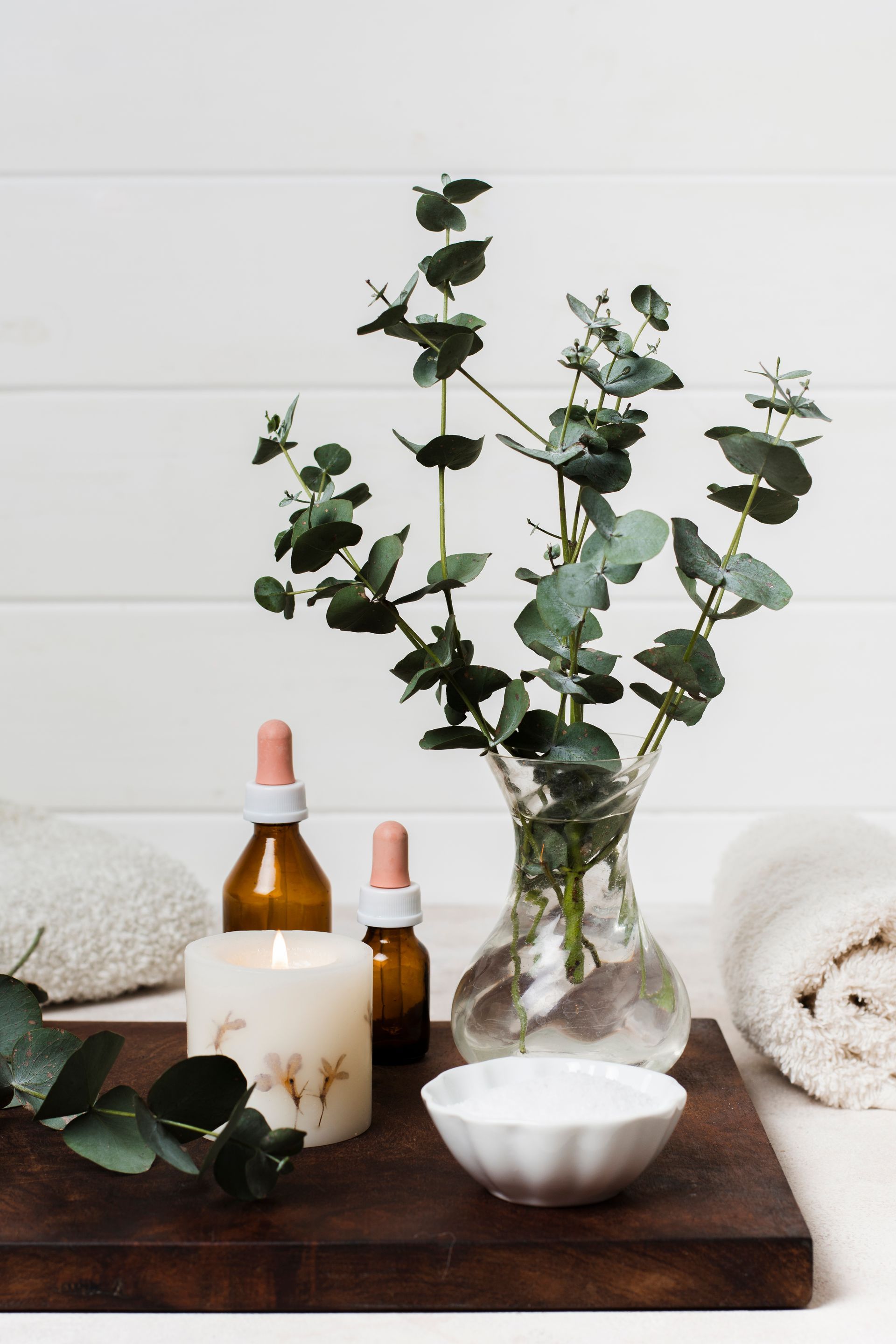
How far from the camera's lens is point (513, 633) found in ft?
3.51

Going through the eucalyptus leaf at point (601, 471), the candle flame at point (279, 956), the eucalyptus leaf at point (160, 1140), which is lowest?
the eucalyptus leaf at point (160, 1140)

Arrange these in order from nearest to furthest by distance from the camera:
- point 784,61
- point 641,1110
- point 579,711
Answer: point 641,1110
point 579,711
point 784,61

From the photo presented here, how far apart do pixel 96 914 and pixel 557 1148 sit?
0.44 meters

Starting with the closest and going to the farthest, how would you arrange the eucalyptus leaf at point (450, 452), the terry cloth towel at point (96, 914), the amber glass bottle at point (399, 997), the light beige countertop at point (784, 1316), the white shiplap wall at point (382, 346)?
the light beige countertop at point (784, 1316)
the eucalyptus leaf at point (450, 452)
the amber glass bottle at point (399, 997)
the terry cloth towel at point (96, 914)
the white shiplap wall at point (382, 346)

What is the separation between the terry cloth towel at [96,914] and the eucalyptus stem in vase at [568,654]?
11.4 inches

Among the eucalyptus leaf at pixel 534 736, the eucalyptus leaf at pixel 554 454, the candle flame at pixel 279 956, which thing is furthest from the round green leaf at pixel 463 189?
the candle flame at pixel 279 956

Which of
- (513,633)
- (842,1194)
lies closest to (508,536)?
(513,633)

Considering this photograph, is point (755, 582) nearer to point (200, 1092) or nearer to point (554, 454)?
point (554, 454)

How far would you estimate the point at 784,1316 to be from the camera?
41 centimetres

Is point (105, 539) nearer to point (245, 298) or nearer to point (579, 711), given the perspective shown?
point (245, 298)

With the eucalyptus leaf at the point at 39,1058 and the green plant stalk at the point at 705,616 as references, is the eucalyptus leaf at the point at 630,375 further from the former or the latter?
the eucalyptus leaf at the point at 39,1058

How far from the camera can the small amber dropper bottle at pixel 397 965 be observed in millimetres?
595

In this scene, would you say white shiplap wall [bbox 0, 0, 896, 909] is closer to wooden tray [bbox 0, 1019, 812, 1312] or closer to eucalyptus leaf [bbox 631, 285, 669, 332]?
eucalyptus leaf [bbox 631, 285, 669, 332]

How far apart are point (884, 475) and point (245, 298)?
60 cm
